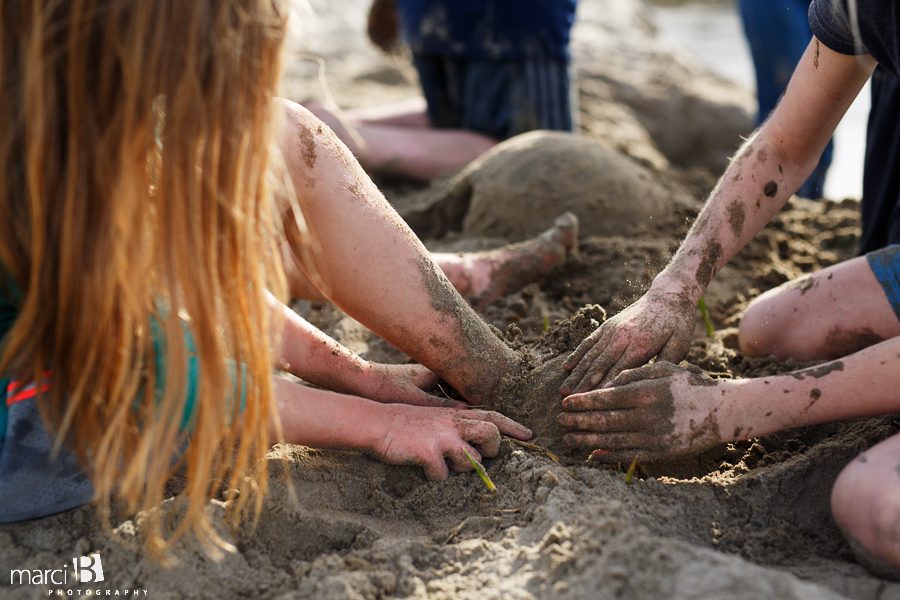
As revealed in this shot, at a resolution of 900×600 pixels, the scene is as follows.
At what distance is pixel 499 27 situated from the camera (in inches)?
124

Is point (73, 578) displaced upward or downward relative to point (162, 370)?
downward

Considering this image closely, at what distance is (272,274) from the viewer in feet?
3.53

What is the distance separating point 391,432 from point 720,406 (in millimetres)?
673

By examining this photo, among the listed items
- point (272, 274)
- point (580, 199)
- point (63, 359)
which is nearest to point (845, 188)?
point (580, 199)

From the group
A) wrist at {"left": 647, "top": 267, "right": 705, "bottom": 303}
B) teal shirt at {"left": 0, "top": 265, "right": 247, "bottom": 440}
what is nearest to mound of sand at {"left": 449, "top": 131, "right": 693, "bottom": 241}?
wrist at {"left": 647, "top": 267, "right": 705, "bottom": 303}

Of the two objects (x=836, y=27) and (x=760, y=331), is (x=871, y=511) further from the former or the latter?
(x=836, y=27)

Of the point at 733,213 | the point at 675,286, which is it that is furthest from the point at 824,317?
the point at 675,286

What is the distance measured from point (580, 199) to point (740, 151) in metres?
0.87

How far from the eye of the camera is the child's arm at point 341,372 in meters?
1.55

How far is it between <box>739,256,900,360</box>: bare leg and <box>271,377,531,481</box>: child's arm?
2.87 feet

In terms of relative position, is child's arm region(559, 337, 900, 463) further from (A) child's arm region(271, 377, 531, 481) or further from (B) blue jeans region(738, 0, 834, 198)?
(B) blue jeans region(738, 0, 834, 198)

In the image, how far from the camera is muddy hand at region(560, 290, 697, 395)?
144 centimetres

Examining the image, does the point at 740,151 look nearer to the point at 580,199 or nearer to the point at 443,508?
the point at 580,199

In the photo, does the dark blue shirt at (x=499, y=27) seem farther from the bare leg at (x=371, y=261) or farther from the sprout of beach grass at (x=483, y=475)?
the sprout of beach grass at (x=483, y=475)
